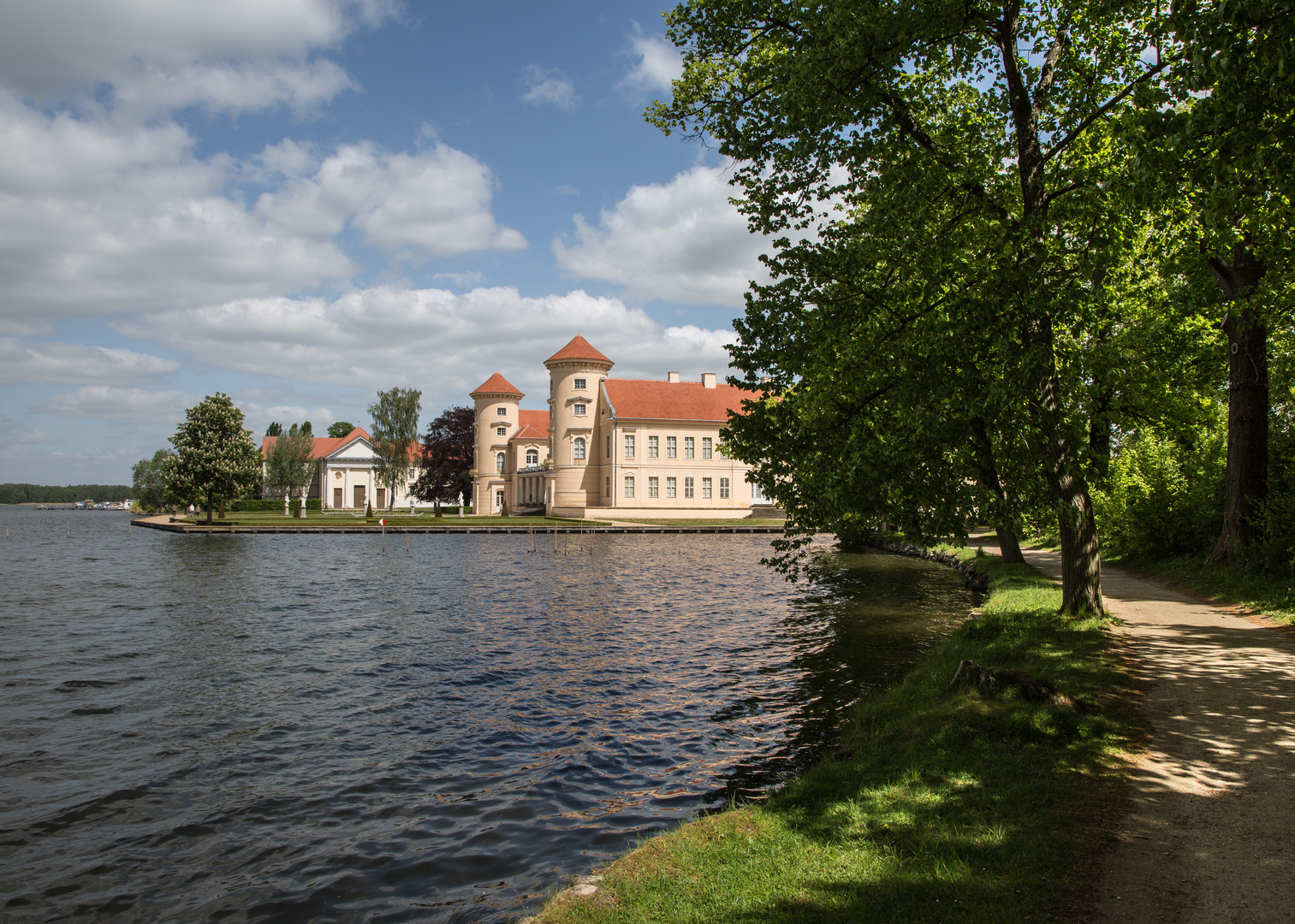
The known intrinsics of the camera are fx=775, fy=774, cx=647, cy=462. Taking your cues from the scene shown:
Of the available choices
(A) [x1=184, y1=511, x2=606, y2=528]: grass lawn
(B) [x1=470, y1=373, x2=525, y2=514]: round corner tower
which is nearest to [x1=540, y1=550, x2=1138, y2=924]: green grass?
(A) [x1=184, y1=511, x2=606, y2=528]: grass lawn

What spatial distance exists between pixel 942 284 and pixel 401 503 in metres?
94.0

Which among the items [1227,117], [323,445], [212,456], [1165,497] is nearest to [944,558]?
[1165,497]

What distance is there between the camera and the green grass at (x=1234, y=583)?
12.2 meters

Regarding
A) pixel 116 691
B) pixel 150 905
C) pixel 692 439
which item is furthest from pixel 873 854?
pixel 692 439

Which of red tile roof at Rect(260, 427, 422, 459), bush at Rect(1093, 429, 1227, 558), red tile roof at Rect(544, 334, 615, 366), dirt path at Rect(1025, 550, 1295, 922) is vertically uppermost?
red tile roof at Rect(544, 334, 615, 366)

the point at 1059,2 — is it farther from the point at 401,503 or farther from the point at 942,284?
the point at 401,503

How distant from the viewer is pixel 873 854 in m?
5.33

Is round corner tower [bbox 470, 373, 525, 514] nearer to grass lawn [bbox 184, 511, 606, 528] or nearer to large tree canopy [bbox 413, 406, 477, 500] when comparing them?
large tree canopy [bbox 413, 406, 477, 500]

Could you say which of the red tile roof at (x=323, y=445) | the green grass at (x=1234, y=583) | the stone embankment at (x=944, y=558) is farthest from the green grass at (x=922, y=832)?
the red tile roof at (x=323, y=445)

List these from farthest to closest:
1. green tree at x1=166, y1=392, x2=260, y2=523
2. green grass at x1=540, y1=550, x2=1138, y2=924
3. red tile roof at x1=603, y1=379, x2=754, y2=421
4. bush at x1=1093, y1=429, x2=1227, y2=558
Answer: red tile roof at x1=603, y1=379, x2=754, y2=421, green tree at x1=166, y1=392, x2=260, y2=523, bush at x1=1093, y1=429, x2=1227, y2=558, green grass at x1=540, y1=550, x2=1138, y2=924

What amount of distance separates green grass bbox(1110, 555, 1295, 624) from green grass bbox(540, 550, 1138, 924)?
5.89 m

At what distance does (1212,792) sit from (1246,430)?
38.8ft

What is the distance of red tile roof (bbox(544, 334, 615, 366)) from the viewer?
6769 centimetres

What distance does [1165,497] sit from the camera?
18141 mm
